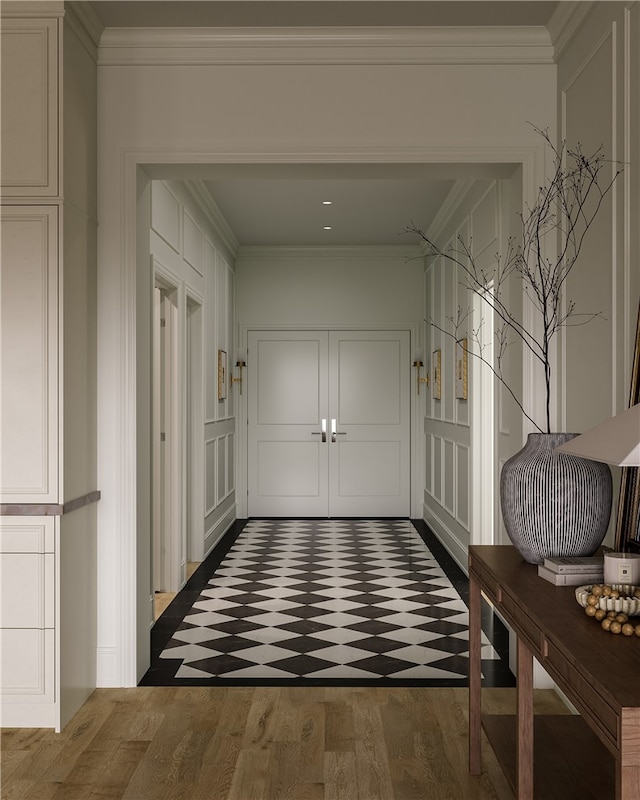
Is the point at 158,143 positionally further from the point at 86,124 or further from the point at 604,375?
the point at 604,375

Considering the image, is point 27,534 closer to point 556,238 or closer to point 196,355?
point 556,238

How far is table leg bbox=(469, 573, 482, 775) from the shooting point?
2.70 metres

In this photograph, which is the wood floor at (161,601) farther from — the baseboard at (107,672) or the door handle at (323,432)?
the door handle at (323,432)

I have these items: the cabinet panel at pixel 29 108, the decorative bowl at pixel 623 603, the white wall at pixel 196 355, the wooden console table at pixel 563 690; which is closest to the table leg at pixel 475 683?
the wooden console table at pixel 563 690

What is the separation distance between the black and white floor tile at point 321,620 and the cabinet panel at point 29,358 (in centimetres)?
125

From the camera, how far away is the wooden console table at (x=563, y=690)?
1432 mm

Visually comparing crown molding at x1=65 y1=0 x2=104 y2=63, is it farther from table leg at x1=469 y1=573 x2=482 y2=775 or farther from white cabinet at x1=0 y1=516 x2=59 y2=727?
table leg at x1=469 y1=573 x2=482 y2=775

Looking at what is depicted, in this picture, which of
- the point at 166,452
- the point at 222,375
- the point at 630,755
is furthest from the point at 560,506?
the point at 222,375

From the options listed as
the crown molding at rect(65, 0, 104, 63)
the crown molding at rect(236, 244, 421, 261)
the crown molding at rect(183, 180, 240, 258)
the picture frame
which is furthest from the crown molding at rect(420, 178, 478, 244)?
the picture frame

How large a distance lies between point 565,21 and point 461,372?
330cm

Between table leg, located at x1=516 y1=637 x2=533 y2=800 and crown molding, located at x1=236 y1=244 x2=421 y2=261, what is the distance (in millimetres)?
7215

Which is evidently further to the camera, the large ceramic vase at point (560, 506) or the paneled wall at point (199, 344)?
the paneled wall at point (199, 344)

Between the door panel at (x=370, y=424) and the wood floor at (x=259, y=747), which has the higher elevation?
the door panel at (x=370, y=424)

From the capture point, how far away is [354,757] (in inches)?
114
